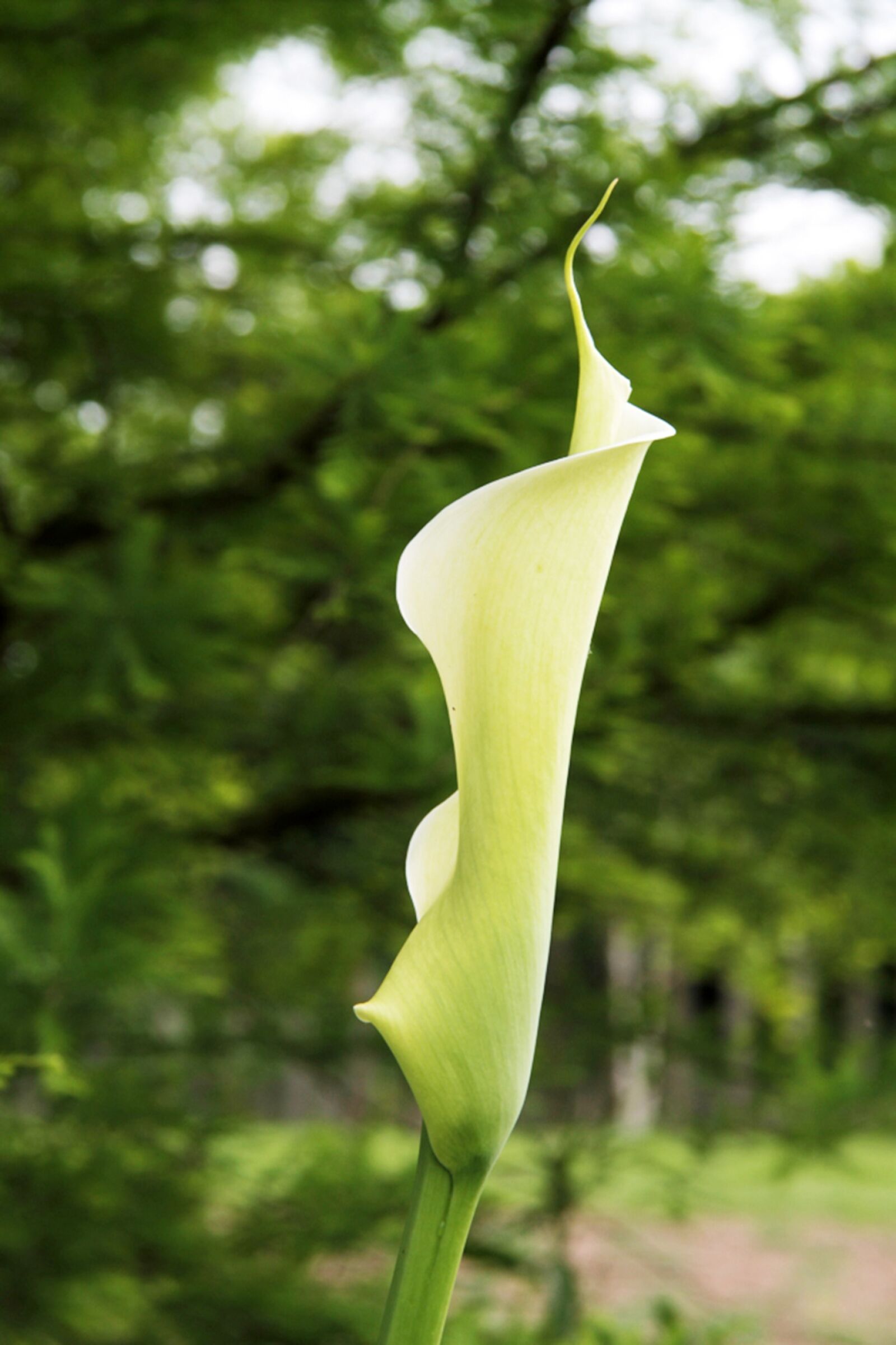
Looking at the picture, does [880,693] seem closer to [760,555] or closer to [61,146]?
[760,555]

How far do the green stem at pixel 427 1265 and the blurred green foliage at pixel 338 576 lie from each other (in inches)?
12.6

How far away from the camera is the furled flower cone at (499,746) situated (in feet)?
1.03

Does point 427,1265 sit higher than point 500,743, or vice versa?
point 500,743

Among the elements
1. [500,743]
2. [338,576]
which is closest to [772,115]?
[338,576]

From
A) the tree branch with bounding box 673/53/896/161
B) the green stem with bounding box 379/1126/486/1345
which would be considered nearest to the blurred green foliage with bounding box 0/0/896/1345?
the tree branch with bounding box 673/53/896/161

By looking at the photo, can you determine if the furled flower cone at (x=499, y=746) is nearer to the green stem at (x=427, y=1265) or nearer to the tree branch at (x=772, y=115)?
the green stem at (x=427, y=1265)

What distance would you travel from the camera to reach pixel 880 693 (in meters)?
2.04

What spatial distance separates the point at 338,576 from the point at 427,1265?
0.89 metres

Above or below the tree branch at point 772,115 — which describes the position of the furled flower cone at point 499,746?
below

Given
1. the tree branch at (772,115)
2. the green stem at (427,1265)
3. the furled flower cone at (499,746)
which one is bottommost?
the green stem at (427,1265)

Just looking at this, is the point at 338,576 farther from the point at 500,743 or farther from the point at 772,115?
the point at 500,743

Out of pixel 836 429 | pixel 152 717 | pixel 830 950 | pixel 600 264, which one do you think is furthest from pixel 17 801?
pixel 830 950

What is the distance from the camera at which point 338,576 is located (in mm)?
1173

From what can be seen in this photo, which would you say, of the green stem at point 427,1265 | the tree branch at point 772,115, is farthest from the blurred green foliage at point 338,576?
the green stem at point 427,1265
